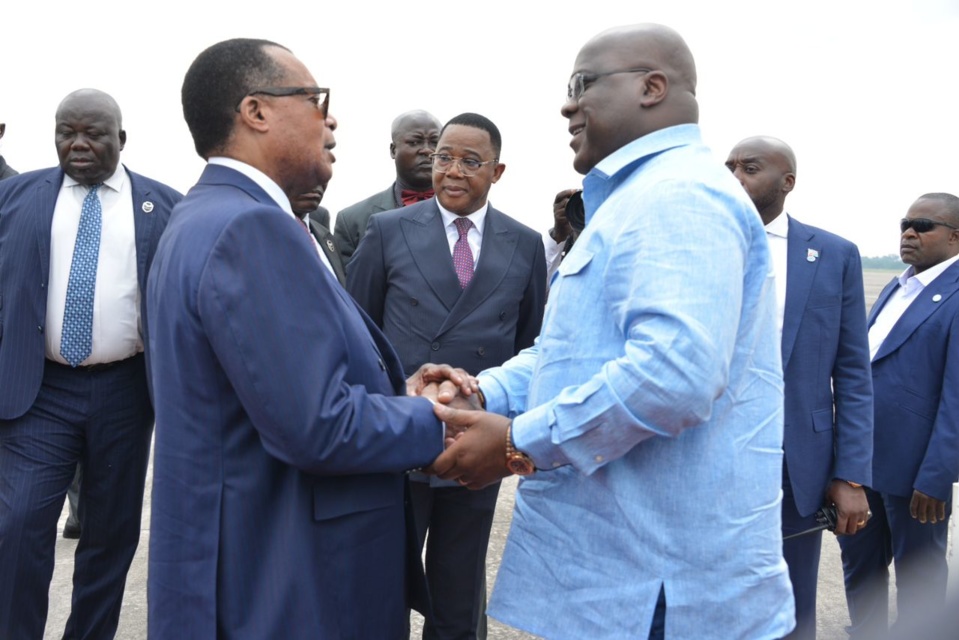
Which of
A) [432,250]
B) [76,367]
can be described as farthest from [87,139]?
[432,250]

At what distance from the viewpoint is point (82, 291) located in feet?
13.1

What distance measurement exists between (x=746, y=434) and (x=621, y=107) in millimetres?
865

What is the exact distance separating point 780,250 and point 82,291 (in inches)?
124

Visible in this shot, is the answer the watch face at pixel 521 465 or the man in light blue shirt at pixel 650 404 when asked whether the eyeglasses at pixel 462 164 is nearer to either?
the man in light blue shirt at pixel 650 404

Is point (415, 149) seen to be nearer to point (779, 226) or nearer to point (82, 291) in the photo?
point (82, 291)

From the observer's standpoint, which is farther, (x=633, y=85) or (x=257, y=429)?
(x=633, y=85)

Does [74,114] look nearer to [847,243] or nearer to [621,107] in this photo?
[621,107]

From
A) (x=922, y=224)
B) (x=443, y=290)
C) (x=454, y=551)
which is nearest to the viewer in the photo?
(x=454, y=551)

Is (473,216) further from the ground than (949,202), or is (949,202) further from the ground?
(949,202)

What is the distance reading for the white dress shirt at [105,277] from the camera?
13.1ft

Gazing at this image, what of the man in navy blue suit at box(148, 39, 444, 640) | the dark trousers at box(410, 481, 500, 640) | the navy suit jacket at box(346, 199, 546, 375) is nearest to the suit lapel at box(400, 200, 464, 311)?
the navy suit jacket at box(346, 199, 546, 375)

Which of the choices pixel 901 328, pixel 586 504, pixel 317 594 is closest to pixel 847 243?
pixel 901 328

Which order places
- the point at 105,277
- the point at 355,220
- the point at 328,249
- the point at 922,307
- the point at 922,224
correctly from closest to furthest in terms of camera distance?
the point at 105,277, the point at 328,249, the point at 922,307, the point at 922,224, the point at 355,220

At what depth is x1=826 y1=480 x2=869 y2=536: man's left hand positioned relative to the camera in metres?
3.62
